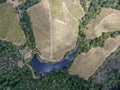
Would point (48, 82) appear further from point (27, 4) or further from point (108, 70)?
point (27, 4)

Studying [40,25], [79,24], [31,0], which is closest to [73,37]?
[79,24]

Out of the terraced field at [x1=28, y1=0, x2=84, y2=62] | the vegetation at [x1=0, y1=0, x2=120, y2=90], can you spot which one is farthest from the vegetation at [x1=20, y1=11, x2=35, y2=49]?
the terraced field at [x1=28, y1=0, x2=84, y2=62]

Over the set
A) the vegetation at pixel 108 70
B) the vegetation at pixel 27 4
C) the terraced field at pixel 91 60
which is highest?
the vegetation at pixel 27 4

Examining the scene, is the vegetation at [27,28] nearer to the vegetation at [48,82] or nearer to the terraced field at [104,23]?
the vegetation at [48,82]

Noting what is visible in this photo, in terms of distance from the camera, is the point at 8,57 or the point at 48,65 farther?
the point at 48,65

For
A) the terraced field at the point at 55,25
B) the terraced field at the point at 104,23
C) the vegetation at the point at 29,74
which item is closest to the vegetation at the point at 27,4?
the vegetation at the point at 29,74

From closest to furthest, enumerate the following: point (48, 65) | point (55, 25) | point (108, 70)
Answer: point (55, 25) → point (108, 70) → point (48, 65)

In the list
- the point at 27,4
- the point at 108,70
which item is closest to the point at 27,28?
the point at 27,4
